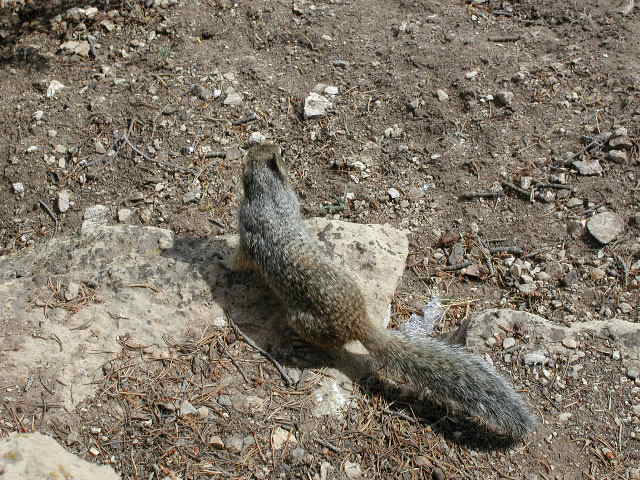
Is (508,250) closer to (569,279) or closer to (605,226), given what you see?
(569,279)

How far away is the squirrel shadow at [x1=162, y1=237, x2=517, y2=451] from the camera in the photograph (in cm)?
333

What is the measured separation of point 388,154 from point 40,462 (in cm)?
378

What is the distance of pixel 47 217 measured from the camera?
5.27 m

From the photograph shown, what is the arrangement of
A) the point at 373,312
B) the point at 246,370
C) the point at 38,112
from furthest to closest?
1. the point at 38,112
2. the point at 373,312
3. the point at 246,370

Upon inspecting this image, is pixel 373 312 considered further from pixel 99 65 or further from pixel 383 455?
pixel 99 65

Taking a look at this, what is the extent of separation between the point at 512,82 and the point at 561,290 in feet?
7.66

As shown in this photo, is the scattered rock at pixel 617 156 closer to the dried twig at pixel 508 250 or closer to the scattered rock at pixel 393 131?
the dried twig at pixel 508 250

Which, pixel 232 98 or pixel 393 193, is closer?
pixel 393 193

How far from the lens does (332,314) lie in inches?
139

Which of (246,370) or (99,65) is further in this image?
(99,65)

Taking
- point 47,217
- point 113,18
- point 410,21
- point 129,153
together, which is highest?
point 410,21

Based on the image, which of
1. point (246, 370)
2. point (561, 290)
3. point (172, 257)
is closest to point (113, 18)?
point (172, 257)

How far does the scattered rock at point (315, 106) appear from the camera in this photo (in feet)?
18.6

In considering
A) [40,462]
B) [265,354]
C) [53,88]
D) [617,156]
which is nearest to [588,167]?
[617,156]
